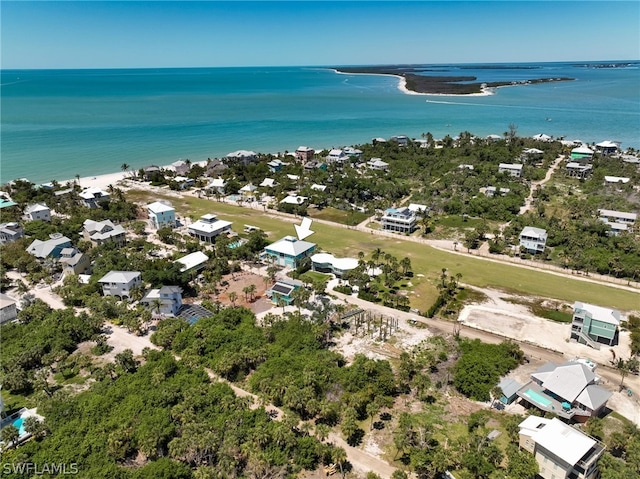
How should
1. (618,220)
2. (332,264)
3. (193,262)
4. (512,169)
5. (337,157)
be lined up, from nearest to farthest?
(193,262) < (332,264) < (618,220) < (512,169) < (337,157)

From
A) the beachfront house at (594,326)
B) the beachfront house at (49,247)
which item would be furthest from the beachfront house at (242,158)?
the beachfront house at (594,326)

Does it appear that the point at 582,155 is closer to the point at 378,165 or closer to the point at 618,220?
the point at 618,220

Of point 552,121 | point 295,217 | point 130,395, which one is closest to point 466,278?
point 295,217

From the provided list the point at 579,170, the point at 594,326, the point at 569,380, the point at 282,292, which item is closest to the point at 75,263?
the point at 282,292

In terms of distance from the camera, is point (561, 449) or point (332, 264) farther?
point (332, 264)

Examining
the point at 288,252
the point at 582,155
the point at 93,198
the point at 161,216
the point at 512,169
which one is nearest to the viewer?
the point at 288,252

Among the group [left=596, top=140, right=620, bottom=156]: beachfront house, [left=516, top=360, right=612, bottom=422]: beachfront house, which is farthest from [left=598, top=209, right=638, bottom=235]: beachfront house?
[left=596, top=140, right=620, bottom=156]: beachfront house

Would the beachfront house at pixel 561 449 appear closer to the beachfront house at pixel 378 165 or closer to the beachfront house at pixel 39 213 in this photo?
the beachfront house at pixel 39 213

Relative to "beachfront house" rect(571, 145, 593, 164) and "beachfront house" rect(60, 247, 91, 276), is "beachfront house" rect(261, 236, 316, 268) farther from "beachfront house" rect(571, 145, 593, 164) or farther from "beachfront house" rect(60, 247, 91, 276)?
"beachfront house" rect(571, 145, 593, 164)
